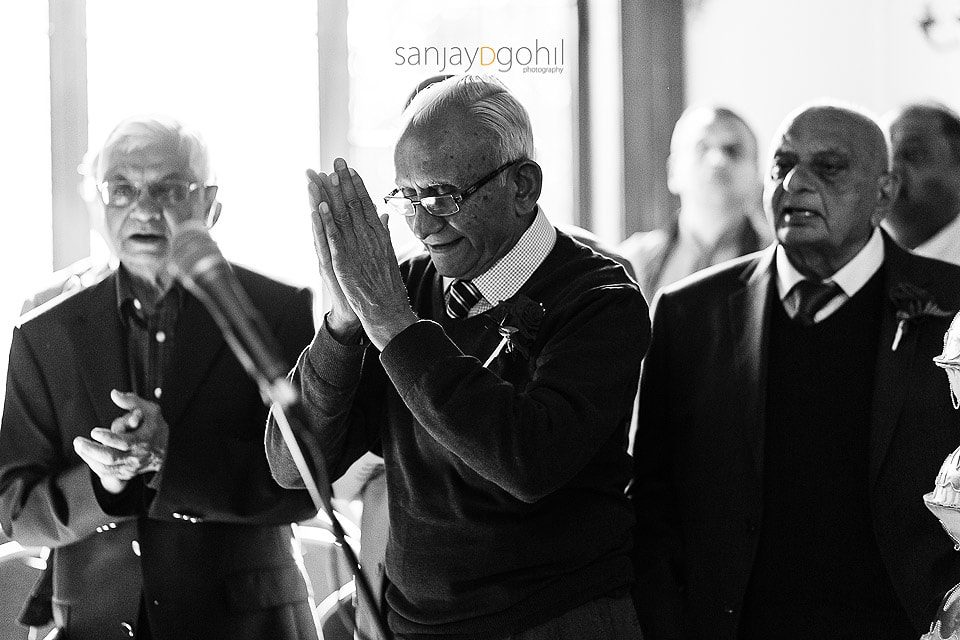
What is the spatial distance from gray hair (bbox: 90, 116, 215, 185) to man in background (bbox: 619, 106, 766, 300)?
1.68 m

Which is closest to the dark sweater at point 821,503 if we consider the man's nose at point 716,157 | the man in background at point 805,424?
the man in background at point 805,424

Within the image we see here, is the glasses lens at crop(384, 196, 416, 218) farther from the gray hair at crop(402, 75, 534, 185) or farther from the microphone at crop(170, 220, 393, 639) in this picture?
the microphone at crop(170, 220, 393, 639)

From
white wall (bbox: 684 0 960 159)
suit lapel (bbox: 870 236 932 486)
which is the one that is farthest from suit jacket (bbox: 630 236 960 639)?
white wall (bbox: 684 0 960 159)

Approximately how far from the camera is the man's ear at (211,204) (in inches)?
88.7

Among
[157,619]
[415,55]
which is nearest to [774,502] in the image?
[157,619]

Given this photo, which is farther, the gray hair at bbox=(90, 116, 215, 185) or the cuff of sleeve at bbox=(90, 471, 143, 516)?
the gray hair at bbox=(90, 116, 215, 185)

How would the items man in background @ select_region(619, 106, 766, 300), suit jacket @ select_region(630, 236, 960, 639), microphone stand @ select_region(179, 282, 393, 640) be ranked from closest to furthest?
microphone stand @ select_region(179, 282, 393, 640)
suit jacket @ select_region(630, 236, 960, 639)
man in background @ select_region(619, 106, 766, 300)

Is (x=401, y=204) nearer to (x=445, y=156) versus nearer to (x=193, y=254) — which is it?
(x=445, y=156)

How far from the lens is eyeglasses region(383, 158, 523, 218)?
169 cm

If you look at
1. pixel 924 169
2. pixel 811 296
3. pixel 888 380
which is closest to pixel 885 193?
pixel 811 296

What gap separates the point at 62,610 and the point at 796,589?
1.24m

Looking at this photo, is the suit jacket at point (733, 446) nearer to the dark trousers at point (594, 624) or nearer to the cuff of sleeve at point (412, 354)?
the dark trousers at point (594, 624)

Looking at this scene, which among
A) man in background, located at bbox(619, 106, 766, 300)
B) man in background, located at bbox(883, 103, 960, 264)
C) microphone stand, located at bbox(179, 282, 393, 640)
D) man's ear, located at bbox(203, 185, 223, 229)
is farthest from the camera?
man in background, located at bbox(619, 106, 766, 300)

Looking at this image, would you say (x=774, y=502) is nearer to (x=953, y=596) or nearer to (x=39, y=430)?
(x=953, y=596)
